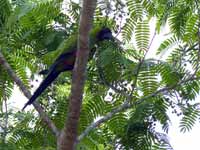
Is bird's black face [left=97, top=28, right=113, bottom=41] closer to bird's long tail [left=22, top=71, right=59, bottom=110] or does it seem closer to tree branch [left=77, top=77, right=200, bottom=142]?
bird's long tail [left=22, top=71, right=59, bottom=110]

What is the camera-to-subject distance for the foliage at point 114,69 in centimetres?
354

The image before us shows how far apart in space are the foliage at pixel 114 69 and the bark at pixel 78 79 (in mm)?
256

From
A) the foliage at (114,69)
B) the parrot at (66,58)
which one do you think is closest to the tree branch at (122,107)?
the foliage at (114,69)

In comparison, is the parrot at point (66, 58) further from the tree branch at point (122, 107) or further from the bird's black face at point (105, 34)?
the tree branch at point (122, 107)

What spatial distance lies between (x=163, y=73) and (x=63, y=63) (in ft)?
2.06

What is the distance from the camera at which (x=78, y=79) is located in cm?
299

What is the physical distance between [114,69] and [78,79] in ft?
1.98

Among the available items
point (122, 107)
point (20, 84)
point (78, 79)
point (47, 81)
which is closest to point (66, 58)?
point (47, 81)

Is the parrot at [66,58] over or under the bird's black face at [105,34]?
under

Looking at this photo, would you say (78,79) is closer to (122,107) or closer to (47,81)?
(122,107)

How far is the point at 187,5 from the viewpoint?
375 cm

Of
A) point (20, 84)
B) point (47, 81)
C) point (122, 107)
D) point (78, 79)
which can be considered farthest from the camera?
point (47, 81)

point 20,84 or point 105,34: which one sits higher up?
point 105,34

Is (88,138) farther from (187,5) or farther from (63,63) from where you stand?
(187,5)
